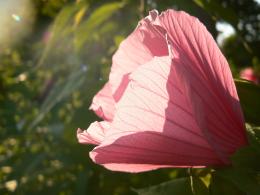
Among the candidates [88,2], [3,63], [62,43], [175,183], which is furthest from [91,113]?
[3,63]

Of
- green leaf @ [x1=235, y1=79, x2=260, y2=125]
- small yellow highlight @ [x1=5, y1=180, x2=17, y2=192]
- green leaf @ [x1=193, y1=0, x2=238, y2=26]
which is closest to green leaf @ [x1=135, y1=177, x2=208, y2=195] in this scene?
green leaf @ [x1=235, y1=79, x2=260, y2=125]

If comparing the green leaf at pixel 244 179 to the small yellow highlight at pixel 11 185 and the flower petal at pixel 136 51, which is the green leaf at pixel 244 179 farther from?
the small yellow highlight at pixel 11 185

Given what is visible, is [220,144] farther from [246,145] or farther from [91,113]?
[91,113]

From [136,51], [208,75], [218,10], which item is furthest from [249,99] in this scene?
[218,10]

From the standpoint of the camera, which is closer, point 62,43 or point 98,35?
point 98,35

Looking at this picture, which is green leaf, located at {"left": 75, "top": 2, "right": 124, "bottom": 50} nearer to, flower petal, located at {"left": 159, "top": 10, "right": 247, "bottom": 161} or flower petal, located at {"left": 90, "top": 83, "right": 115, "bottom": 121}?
flower petal, located at {"left": 90, "top": 83, "right": 115, "bottom": 121}

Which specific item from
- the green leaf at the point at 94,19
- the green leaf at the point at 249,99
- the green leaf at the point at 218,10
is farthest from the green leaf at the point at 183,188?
the green leaf at the point at 94,19

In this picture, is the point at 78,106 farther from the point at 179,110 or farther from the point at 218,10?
the point at 179,110
